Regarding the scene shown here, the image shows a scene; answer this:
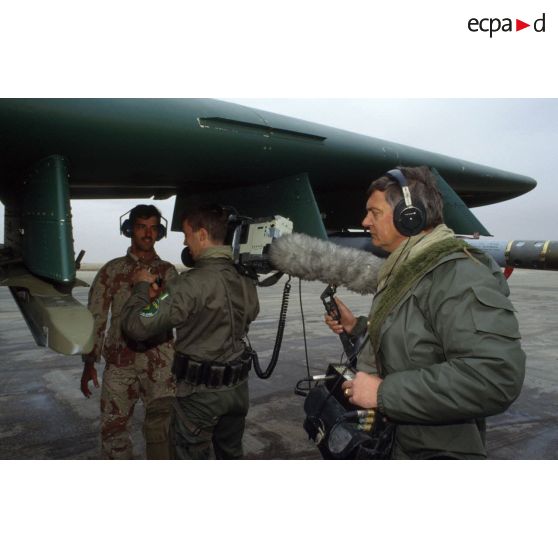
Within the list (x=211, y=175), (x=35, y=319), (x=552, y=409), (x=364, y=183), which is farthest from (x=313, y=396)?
(x=552, y=409)

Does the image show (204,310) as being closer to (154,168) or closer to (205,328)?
(205,328)

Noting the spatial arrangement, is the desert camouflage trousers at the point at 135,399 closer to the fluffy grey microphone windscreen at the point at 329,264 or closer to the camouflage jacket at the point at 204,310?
the camouflage jacket at the point at 204,310

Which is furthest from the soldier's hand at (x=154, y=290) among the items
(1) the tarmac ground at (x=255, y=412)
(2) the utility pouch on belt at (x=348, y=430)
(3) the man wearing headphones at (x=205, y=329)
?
(1) the tarmac ground at (x=255, y=412)

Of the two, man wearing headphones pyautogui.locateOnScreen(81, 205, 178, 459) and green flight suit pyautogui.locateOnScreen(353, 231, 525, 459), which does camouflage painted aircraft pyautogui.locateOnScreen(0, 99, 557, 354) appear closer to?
man wearing headphones pyautogui.locateOnScreen(81, 205, 178, 459)

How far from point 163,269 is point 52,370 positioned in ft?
12.8

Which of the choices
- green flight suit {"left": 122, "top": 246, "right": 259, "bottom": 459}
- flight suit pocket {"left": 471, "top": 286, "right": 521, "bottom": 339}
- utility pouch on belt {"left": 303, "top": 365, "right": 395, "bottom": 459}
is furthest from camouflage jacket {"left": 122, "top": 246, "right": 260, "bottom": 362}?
flight suit pocket {"left": 471, "top": 286, "right": 521, "bottom": 339}

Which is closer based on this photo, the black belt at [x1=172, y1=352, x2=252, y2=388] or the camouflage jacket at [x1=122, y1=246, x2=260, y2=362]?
the camouflage jacket at [x1=122, y1=246, x2=260, y2=362]

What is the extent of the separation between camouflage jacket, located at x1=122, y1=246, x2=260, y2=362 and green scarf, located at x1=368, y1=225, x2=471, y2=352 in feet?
4.20

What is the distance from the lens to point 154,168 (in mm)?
3184

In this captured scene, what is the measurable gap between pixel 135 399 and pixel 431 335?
269 centimetres

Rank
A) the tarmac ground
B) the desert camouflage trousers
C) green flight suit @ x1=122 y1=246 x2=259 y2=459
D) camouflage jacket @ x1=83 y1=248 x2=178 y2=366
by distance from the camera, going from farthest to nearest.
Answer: the tarmac ground, camouflage jacket @ x1=83 y1=248 x2=178 y2=366, the desert camouflage trousers, green flight suit @ x1=122 y1=246 x2=259 y2=459

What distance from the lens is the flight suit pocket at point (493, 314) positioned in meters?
1.36

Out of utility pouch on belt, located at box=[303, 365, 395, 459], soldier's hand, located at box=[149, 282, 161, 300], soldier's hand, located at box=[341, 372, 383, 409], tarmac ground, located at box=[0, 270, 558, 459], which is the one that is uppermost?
soldier's hand, located at box=[149, 282, 161, 300]

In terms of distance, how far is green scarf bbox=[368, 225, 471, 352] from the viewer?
1.55 metres
